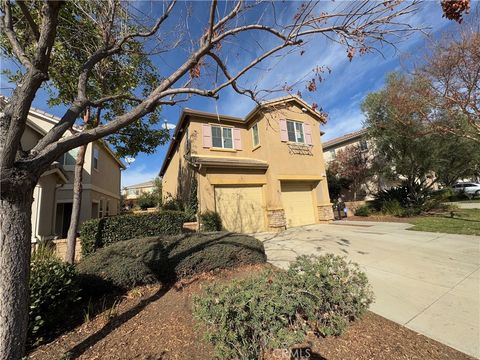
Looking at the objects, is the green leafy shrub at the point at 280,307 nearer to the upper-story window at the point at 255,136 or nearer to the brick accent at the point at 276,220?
the brick accent at the point at 276,220

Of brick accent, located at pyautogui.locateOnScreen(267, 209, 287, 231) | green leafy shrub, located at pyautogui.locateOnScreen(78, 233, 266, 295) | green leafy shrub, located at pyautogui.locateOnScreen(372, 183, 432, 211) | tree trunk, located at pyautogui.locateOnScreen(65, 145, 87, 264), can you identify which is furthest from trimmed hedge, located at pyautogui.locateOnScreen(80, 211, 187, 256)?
green leafy shrub, located at pyautogui.locateOnScreen(372, 183, 432, 211)

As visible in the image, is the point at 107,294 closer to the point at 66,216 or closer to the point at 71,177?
the point at 71,177

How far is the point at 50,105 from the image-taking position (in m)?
7.77

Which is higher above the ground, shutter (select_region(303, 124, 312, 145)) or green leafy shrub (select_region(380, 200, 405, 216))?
shutter (select_region(303, 124, 312, 145))

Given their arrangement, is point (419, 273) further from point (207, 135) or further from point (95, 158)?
point (95, 158)

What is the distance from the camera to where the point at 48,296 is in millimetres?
3559

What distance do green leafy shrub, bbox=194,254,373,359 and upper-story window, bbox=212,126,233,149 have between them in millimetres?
10741

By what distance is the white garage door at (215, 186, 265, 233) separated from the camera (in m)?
11.6

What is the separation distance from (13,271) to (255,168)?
10724mm

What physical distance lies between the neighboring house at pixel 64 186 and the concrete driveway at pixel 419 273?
9.26 m

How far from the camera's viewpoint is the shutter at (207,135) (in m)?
Result: 12.9

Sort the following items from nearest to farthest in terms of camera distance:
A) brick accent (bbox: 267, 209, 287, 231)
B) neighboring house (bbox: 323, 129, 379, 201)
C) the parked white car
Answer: brick accent (bbox: 267, 209, 287, 231)
neighboring house (bbox: 323, 129, 379, 201)
the parked white car

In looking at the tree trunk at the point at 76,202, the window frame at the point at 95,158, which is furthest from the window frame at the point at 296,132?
the window frame at the point at 95,158

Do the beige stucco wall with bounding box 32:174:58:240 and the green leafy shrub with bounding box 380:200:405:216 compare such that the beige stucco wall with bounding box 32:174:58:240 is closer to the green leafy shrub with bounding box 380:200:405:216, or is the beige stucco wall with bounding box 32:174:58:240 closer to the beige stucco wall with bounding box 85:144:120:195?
the beige stucco wall with bounding box 85:144:120:195
